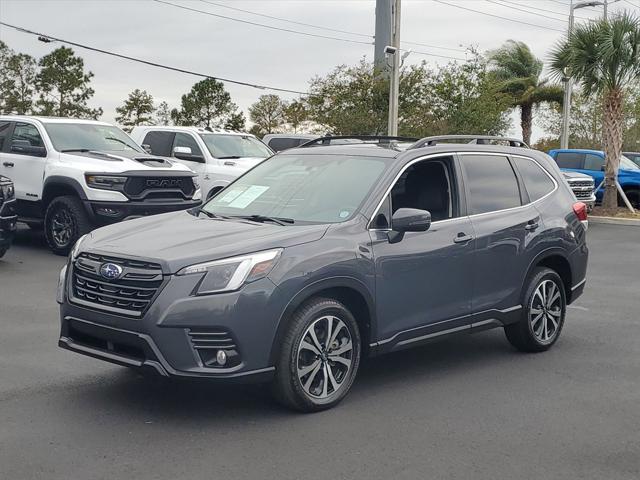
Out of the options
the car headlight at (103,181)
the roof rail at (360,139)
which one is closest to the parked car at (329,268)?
the roof rail at (360,139)

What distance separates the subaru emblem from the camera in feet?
17.2

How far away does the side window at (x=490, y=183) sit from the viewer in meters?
6.73

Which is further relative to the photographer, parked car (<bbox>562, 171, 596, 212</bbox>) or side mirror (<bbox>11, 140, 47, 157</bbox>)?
parked car (<bbox>562, 171, 596, 212</bbox>)

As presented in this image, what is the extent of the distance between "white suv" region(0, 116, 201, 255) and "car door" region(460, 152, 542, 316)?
671 centimetres

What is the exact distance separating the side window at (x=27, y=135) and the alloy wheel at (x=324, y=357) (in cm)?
920

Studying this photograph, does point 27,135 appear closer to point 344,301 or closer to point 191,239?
point 191,239

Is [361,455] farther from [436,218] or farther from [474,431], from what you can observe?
[436,218]

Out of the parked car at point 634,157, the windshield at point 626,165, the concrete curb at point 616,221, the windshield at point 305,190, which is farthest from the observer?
the parked car at point 634,157

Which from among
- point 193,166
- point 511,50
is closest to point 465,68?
point 511,50

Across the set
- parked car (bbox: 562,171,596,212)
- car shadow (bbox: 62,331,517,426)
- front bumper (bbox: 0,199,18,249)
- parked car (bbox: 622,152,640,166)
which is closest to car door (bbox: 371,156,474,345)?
car shadow (bbox: 62,331,517,426)

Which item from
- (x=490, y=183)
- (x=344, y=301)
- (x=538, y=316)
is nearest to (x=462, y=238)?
(x=490, y=183)

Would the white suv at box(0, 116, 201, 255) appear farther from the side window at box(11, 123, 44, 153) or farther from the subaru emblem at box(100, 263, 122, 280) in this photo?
the subaru emblem at box(100, 263, 122, 280)

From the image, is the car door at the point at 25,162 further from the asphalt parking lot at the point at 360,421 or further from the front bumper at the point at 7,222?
the asphalt parking lot at the point at 360,421

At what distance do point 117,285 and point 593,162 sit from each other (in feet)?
72.1
